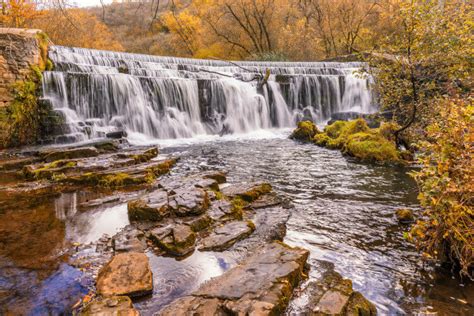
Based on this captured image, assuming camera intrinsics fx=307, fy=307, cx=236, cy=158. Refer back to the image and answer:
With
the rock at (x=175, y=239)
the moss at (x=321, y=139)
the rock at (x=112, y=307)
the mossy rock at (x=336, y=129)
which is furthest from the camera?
the mossy rock at (x=336, y=129)

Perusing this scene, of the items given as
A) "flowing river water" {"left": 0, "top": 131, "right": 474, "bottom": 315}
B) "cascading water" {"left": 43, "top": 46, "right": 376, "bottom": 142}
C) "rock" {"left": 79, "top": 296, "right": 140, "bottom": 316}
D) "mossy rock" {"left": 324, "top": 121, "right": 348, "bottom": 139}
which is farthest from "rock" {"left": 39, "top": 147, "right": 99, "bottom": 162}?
"mossy rock" {"left": 324, "top": 121, "right": 348, "bottom": 139}

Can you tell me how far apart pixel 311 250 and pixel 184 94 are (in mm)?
12592

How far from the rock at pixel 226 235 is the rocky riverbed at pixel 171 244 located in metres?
0.01

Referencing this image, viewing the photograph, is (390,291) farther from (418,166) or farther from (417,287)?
(418,166)

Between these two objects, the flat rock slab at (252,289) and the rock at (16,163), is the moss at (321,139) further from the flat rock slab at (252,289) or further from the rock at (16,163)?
the rock at (16,163)

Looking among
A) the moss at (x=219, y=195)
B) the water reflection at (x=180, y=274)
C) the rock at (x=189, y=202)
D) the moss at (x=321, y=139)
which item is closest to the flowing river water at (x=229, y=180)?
the water reflection at (x=180, y=274)

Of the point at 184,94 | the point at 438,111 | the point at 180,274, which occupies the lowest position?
the point at 180,274

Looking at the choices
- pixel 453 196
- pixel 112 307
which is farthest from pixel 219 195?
pixel 453 196

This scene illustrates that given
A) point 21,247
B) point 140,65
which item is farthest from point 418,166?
point 140,65

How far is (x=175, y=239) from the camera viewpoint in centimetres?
399

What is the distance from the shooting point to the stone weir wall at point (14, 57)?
400 inches

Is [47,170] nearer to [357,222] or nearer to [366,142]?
[357,222]

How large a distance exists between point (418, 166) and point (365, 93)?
11.6m

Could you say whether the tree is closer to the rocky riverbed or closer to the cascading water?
the rocky riverbed
